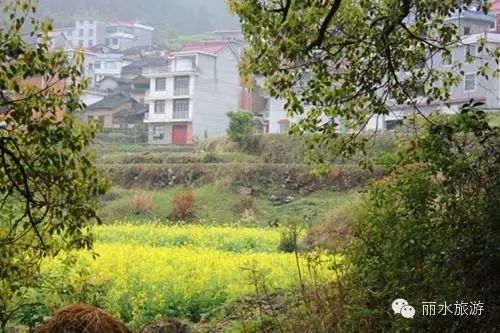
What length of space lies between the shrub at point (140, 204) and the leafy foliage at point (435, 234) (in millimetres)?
15937

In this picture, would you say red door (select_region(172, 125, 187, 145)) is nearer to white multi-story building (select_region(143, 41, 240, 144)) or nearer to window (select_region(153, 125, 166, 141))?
white multi-story building (select_region(143, 41, 240, 144))

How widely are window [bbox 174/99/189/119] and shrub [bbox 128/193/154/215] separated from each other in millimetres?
14779

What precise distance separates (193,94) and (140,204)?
15.4m

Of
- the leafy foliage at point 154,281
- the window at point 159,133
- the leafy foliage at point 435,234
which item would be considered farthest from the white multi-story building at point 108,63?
the leafy foliage at point 435,234

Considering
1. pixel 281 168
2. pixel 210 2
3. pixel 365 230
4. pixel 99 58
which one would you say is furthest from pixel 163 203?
pixel 210 2

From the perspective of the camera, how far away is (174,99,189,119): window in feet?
115

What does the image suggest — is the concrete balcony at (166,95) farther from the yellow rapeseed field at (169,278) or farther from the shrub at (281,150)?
the yellow rapeseed field at (169,278)

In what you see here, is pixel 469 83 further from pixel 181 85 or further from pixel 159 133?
pixel 159 133

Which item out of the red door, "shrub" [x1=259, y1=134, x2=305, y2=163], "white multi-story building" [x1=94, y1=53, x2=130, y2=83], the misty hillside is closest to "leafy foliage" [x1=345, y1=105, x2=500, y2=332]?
"shrub" [x1=259, y1=134, x2=305, y2=163]

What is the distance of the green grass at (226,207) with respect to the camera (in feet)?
62.6

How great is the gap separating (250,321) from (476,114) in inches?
91.2

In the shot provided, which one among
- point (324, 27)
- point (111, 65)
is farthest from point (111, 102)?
point (324, 27)

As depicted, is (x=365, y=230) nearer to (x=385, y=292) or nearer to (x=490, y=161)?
(x=385, y=292)

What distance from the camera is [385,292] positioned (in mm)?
4059
